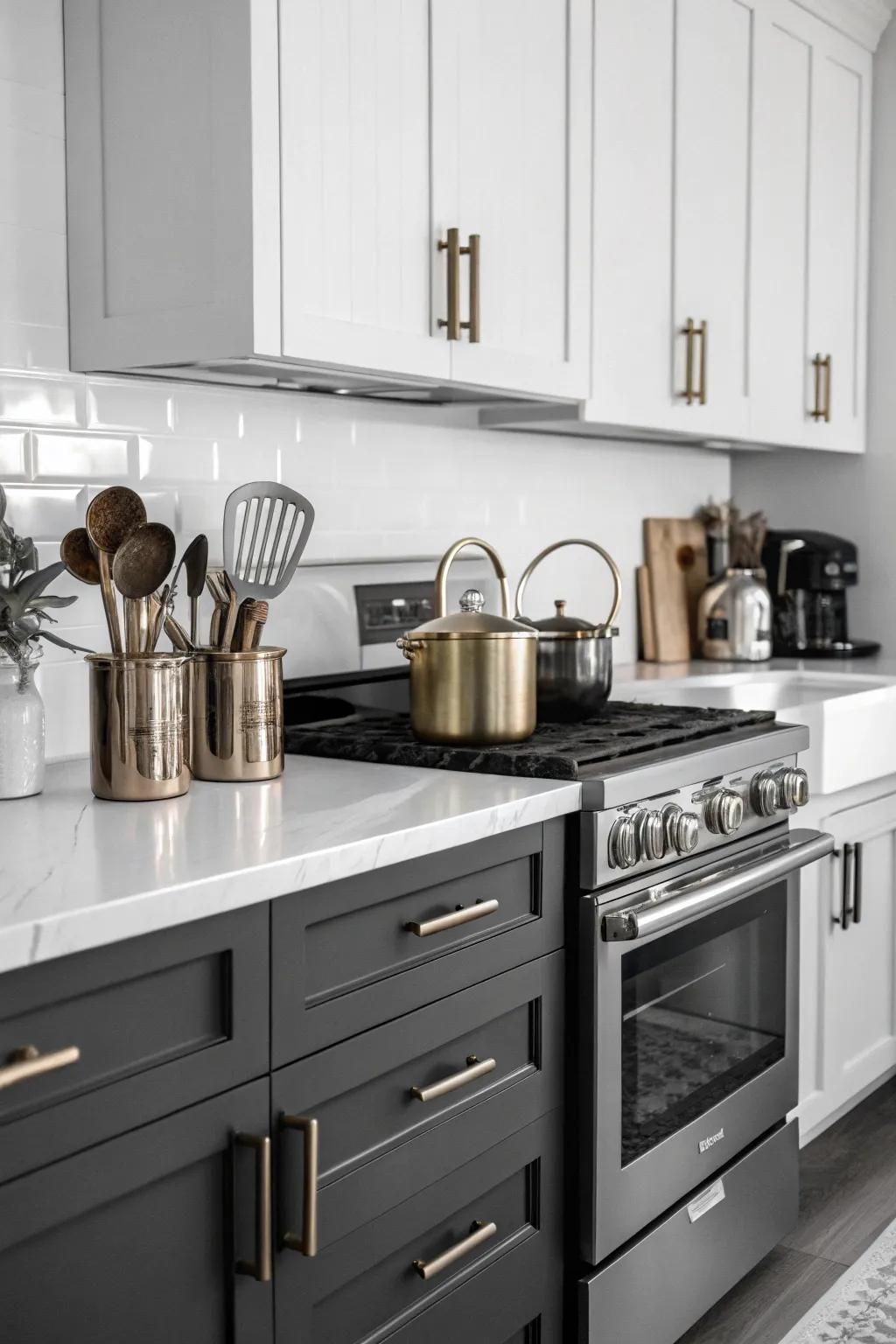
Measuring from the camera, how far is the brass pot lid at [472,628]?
2.01m

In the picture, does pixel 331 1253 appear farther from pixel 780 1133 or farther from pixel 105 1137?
pixel 780 1133

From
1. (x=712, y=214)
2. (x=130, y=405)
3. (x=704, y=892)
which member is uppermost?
(x=712, y=214)

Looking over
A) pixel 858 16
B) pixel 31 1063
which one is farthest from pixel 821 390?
pixel 31 1063

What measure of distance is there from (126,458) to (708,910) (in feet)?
3.73

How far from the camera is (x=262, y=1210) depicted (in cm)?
138

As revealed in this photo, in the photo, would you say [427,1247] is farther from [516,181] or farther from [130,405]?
[516,181]

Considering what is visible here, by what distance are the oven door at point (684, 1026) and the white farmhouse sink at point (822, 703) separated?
1.05 feet

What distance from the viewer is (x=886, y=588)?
3.71 meters

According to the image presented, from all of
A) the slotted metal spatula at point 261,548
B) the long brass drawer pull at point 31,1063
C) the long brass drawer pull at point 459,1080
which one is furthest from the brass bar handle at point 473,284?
the long brass drawer pull at point 31,1063

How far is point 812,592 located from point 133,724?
239 centimetres

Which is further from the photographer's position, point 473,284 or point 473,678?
point 473,284

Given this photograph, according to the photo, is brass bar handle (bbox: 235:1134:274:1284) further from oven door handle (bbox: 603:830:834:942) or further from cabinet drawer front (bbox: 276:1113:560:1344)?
oven door handle (bbox: 603:830:834:942)

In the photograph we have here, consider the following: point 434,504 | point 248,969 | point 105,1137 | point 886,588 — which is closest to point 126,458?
point 434,504

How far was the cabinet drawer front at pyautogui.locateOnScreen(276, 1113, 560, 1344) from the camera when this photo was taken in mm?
1486
